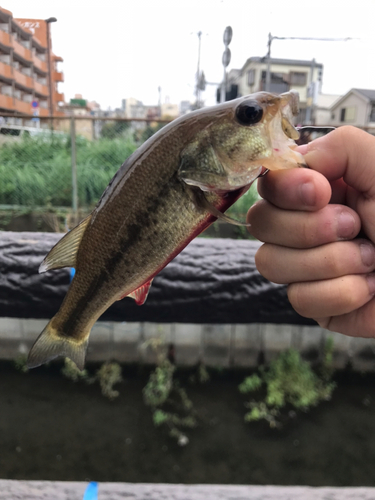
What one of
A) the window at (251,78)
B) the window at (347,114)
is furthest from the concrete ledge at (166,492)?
the window at (347,114)

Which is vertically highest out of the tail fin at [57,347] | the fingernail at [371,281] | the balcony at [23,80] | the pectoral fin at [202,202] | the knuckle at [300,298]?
the balcony at [23,80]

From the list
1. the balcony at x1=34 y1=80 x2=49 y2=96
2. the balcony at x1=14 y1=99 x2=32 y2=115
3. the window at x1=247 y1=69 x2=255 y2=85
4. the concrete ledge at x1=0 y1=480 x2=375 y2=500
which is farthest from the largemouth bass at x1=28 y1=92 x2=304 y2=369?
the window at x1=247 y1=69 x2=255 y2=85

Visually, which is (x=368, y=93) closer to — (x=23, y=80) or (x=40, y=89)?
(x=40, y=89)

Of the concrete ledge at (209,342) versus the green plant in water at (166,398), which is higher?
the concrete ledge at (209,342)

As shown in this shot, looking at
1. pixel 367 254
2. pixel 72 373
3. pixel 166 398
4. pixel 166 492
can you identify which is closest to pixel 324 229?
pixel 367 254

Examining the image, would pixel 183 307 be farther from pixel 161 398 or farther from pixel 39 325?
pixel 39 325

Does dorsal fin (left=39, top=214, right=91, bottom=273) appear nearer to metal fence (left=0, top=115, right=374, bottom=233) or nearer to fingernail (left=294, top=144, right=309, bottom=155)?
fingernail (left=294, top=144, right=309, bottom=155)

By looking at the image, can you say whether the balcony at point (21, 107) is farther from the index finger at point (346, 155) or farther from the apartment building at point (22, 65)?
the index finger at point (346, 155)
